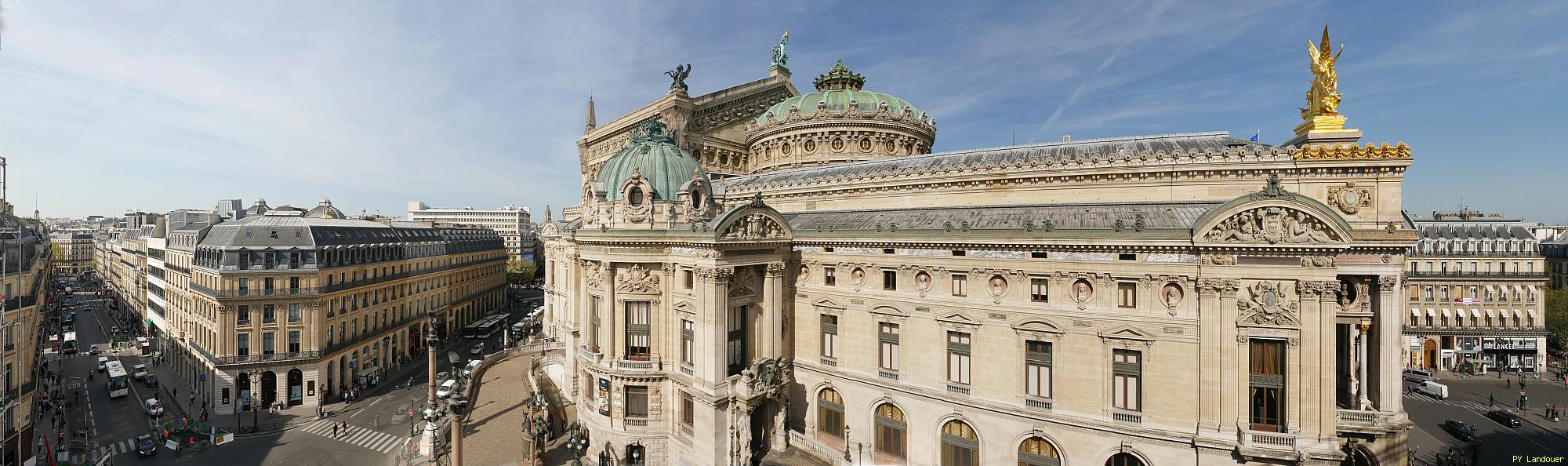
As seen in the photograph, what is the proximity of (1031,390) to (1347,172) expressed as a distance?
1614 cm

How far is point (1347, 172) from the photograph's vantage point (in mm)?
25500

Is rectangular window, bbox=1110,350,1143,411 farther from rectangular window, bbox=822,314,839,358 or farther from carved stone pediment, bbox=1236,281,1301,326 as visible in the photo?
rectangular window, bbox=822,314,839,358

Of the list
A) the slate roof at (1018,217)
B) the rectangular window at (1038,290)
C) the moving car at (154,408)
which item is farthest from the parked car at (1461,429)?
the moving car at (154,408)

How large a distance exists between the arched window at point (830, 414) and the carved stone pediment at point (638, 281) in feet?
36.0

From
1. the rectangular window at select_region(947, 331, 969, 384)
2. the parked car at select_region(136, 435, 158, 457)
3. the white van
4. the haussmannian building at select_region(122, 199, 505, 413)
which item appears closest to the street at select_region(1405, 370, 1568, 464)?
the white van

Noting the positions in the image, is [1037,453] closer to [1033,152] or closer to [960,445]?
[960,445]

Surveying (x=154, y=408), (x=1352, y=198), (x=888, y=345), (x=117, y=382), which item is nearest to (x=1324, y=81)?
(x=1352, y=198)

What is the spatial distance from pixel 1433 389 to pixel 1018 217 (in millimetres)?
57621

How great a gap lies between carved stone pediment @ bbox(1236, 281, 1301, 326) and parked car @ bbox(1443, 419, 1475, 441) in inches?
1451

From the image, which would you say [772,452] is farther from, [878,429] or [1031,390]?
[1031,390]

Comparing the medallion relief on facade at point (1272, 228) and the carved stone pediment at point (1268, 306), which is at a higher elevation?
the medallion relief on facade at point (1272, 228)

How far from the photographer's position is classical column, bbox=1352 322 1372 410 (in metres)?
25.7

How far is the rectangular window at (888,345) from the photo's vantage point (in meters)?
30.4

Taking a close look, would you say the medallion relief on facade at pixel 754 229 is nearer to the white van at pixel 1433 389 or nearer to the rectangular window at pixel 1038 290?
the rectangular window at pixel 1038 290
